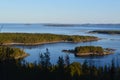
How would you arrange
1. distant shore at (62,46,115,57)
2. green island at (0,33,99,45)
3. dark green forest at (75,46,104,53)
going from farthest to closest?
green island at (0,33,99,45) < dark green forest at (75,46,104,53) < distant shore at (62,46,115,57)

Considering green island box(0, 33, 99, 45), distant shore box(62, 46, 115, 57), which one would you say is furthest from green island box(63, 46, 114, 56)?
green island box(0, 33, 99, 45)

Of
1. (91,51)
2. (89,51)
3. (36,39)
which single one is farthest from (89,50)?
(36,39)

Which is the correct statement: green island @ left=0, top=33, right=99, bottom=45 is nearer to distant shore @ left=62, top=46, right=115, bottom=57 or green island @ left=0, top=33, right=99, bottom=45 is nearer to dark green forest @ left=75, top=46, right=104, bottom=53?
dark green forest @ left=75, top=46, right=104, bottom=53

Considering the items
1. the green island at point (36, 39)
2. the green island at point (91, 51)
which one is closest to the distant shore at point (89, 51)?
the green island at point (91, 51)

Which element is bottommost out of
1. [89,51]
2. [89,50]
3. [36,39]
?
[36,39]

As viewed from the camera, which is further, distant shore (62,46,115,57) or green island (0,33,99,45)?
green island (0,33,99,45)

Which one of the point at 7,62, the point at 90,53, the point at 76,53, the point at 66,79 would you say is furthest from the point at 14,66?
the point at 90,53

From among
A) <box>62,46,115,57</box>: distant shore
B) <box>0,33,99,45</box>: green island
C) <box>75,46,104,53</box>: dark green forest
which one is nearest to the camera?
<box>62,46,115,57</box>: distant shore

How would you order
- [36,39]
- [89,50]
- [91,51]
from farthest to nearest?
[36,39]
[89,50]
[91,51]

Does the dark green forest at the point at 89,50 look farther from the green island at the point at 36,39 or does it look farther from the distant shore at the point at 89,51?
the green island at the point at 36,39

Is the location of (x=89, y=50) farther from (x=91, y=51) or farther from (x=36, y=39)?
(x=36, y=39)

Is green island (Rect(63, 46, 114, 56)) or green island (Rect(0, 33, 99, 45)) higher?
green island (Rect(63, 46, 114, 56))
